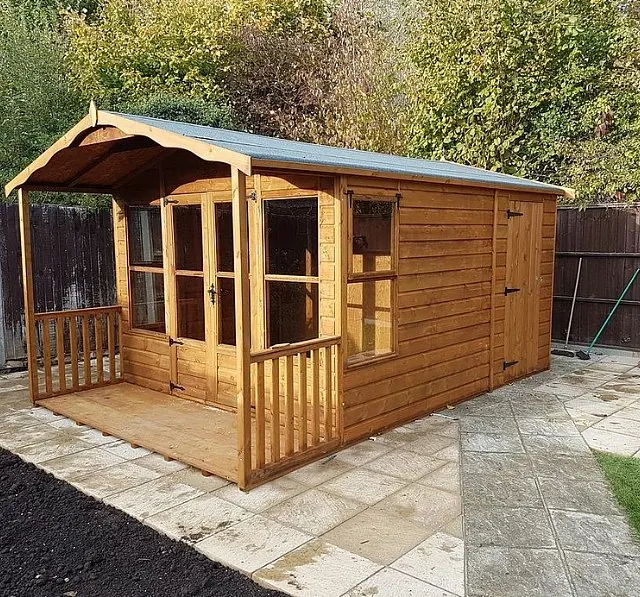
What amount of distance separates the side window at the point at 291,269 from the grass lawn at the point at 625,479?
1.87m

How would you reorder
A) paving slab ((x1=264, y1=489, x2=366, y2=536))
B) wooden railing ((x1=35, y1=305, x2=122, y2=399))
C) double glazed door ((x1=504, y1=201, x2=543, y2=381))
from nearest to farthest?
paving slab ((x1=264, y1=489, x2=366, y2=536)) → wooden railing ((x1=35, y1=305, x2=122, y2=399)) → double glazed door ((x1=504, y1=201, x2=543, y2=381))

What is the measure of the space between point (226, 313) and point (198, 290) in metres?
0.35

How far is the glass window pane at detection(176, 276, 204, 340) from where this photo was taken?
15.5 ft

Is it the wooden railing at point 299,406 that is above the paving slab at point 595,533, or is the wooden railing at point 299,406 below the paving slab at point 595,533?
above

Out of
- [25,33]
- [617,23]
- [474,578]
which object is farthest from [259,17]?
[474,578]

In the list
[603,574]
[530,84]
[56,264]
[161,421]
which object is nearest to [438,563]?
[603,574]

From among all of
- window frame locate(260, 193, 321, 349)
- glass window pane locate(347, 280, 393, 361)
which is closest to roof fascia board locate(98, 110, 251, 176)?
window frame locate(260, 193, 321, 349)

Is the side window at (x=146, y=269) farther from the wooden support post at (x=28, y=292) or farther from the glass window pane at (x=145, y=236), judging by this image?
the wooden support post at (x=28, y=292)

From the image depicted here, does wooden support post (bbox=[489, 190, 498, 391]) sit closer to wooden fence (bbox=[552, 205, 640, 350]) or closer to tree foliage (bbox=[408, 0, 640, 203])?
wooden fence (bbox=[552, 205, 640, 350])

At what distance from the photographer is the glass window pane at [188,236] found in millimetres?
4652

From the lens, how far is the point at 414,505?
3025 mm

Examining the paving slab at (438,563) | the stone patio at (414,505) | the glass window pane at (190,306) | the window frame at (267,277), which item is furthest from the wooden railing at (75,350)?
the paving slab at (438,563)

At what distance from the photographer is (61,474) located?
346cm

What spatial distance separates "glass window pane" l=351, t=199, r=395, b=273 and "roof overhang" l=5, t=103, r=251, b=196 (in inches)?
39.8
